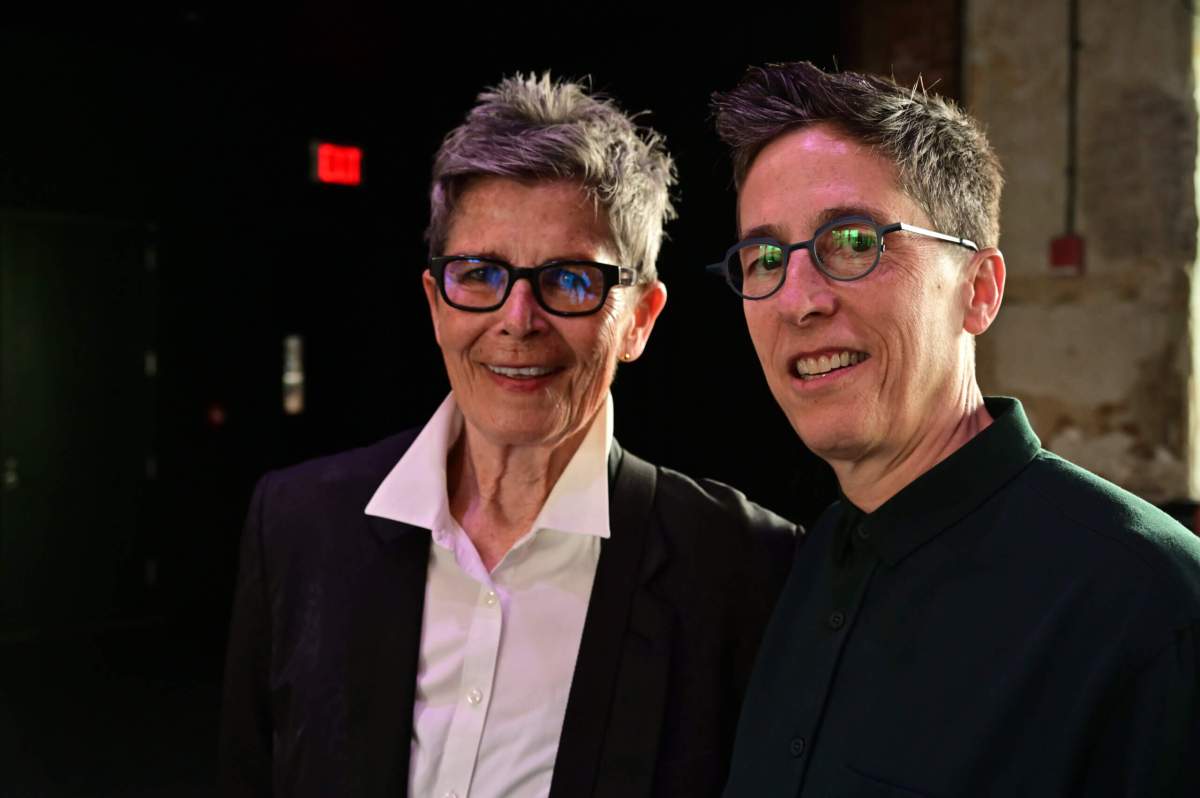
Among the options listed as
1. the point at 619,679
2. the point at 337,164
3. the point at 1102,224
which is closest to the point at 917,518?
the point at 619,679

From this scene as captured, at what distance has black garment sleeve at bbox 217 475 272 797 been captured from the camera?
68.3 inches

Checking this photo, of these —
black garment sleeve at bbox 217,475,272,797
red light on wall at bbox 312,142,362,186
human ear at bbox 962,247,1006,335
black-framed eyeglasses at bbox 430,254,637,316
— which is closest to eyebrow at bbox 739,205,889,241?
human ear at bbox 962,247,1006,335

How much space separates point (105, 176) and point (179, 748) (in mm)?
3132

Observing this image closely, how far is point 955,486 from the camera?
115 centimetres

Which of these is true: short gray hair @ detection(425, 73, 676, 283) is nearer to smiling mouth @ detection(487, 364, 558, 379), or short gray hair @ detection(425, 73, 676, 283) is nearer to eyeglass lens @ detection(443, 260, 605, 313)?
eyeglass lens @ detection(443, 260, 605, 313)

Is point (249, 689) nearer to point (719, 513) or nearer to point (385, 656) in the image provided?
point (385, 656)

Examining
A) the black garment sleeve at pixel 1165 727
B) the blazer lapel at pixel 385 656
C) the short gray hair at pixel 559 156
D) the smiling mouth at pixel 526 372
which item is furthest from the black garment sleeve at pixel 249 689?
the black garment sleeve at pixel 1165 727

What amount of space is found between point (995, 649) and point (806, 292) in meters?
0.43

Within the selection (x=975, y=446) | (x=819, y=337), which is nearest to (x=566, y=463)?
(x=819, y=337)

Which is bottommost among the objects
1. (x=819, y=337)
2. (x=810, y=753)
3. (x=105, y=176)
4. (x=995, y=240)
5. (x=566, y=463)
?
(x=810, y=753)

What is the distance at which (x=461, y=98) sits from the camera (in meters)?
5.16

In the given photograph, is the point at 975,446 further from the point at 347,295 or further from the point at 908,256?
the point at 347,295

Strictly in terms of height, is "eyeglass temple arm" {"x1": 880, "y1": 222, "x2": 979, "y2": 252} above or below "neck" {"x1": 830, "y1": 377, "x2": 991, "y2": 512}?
above

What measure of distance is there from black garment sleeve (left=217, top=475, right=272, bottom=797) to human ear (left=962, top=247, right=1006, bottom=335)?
3.79 feet
